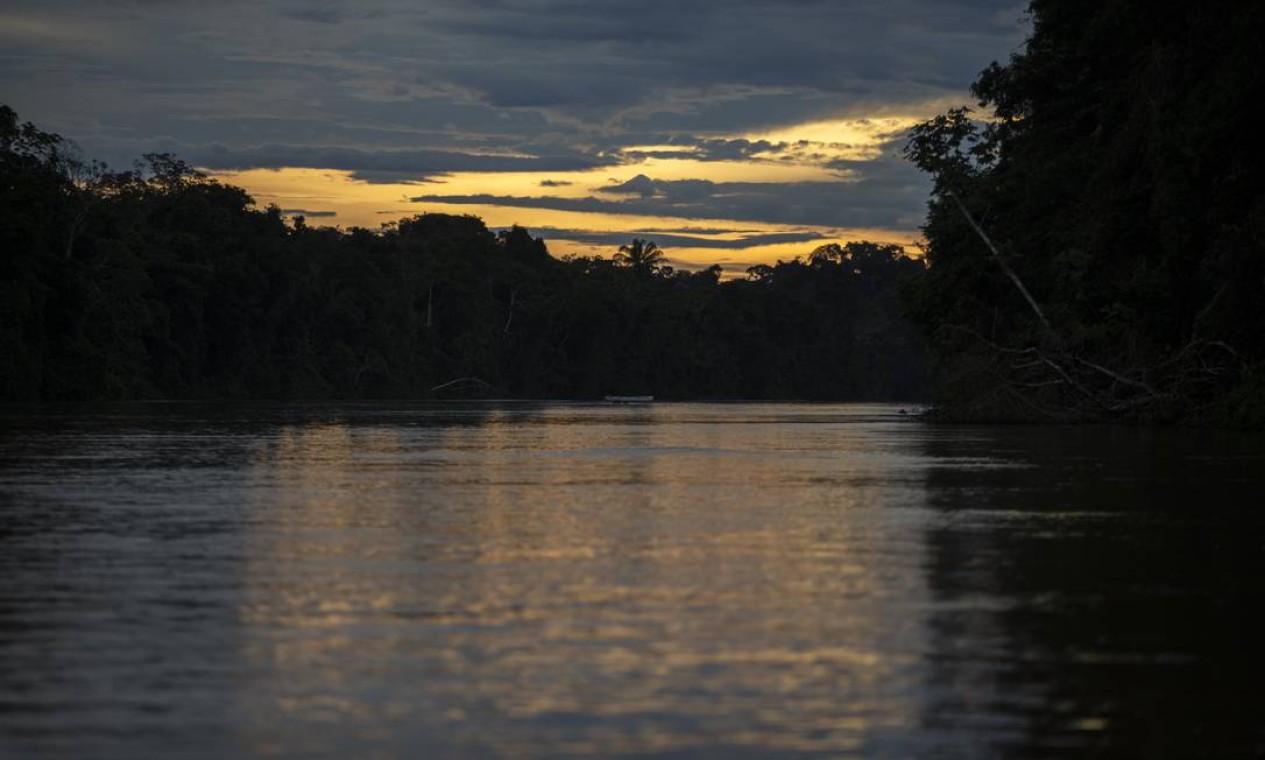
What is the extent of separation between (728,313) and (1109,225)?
15226cm

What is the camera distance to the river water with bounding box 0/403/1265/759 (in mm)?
7480

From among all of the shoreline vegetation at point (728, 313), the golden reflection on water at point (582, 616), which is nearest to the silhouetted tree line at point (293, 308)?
the shoreline vegetation at point (728, 313)

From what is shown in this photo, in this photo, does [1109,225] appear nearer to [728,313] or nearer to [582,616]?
[582,616]

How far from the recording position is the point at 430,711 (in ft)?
25.5

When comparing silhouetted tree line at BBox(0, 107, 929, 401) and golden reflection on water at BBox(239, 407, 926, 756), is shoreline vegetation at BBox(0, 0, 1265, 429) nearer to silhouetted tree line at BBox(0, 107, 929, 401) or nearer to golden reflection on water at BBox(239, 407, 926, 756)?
silhouetted tree line at BBox(0, 107, 929, 401)

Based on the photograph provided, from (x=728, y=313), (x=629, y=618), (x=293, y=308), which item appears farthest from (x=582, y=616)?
(x=728, y=313)

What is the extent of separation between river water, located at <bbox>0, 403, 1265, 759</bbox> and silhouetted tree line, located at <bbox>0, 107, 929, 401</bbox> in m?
48.4

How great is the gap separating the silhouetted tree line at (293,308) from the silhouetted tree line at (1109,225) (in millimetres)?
5554

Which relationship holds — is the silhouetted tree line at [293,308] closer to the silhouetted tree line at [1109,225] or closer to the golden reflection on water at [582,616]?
the silhouetted tree line at [1109,225]

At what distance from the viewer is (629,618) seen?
418 inches

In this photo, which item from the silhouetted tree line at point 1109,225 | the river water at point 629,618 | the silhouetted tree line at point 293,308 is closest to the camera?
the river water at point 629,618

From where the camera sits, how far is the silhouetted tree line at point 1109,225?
40906 mm

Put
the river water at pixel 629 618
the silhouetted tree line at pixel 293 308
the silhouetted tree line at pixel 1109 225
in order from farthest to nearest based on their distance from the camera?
the silhouetted tree line at pixel 293 308, the silhouetted tree line at pixel 1109 225, the river water at pixel 629 618

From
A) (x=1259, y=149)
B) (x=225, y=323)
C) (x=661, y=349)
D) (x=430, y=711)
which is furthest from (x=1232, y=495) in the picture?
(x=661, y=349)
